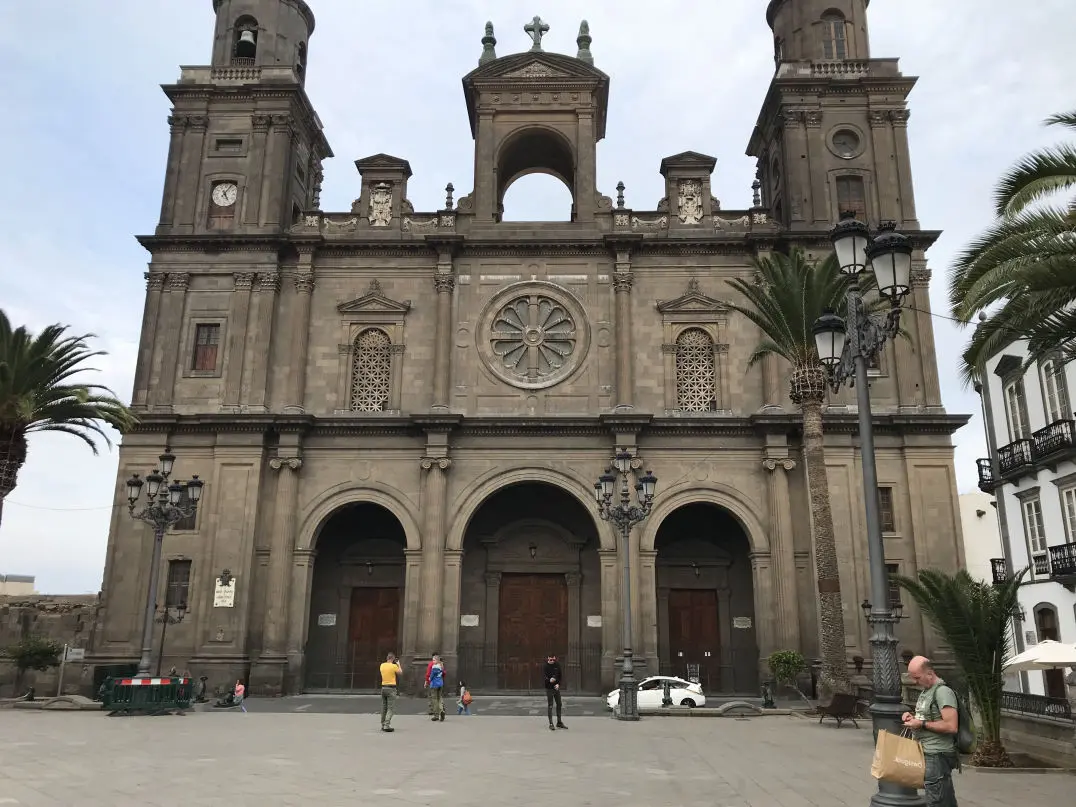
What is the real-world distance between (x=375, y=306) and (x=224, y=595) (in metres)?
10.9

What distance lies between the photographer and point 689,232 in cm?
3098

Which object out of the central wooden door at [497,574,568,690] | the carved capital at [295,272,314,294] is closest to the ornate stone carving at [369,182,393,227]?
the carved capital at [295,272,314,294]

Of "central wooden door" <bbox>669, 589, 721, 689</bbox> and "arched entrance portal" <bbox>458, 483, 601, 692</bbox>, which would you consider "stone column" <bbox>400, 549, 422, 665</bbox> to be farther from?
"central wooden door" <bbox>669, 589, 721, 689</bbox>

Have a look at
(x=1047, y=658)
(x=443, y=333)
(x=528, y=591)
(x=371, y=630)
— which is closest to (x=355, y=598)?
(x=371, y=630)

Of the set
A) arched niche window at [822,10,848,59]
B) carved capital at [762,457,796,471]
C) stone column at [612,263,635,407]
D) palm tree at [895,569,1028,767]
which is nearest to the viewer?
palm tree at [895,569,1028,767]

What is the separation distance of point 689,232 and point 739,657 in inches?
587

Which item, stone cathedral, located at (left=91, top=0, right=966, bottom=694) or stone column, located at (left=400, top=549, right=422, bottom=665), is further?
stone cathedral, located at (left=91, top=0, right=966, bottom=694)

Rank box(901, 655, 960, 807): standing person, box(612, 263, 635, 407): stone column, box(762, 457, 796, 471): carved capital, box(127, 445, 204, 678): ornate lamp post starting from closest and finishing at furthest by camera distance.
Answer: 1. box(901, 655, 960, 807): standing person
2. box(127, 445, 204, 678): ornate lamp post
3. box(762, 457, 796, 471): carved capital
4. box(612, 263, 635, 407): stone column

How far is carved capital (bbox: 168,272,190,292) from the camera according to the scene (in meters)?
30.4

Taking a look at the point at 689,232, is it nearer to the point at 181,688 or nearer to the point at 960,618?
the point at 960,618

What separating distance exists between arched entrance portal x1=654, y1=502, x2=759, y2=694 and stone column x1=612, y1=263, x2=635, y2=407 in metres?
4.42

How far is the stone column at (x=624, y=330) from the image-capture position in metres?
28.9

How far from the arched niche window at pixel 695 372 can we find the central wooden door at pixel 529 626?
7.70 m

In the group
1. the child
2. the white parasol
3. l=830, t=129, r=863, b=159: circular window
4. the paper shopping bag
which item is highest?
l=830, t=129, r=863, b=159: circular window
